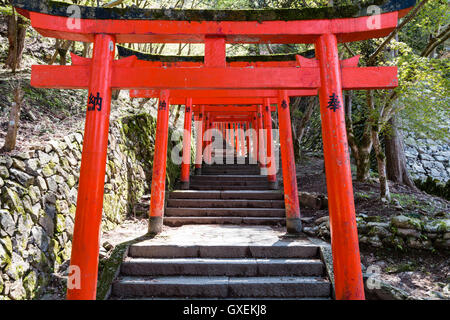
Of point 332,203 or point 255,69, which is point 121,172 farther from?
point 332,203

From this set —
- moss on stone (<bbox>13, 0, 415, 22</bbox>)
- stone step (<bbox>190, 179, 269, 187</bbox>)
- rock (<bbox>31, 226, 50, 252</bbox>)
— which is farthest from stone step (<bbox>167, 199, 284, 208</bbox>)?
moss on stone (<bbox>13, 0, 415, 22</bbox>)

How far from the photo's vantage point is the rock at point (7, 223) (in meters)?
3.77

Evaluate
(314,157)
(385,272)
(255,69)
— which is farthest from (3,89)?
(314,157)

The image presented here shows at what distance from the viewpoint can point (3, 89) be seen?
7156mm

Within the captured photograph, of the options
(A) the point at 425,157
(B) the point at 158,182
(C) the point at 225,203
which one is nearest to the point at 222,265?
(B) the point at 158,182

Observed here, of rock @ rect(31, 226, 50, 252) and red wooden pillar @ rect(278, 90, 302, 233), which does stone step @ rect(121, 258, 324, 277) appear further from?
red wooden pillar @ rect(278, 90, 302, 233)

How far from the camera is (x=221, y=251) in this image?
543 centimetres

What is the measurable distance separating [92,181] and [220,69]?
7.45 ft

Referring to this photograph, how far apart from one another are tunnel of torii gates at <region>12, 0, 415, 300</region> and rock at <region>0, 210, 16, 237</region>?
1108 millimetres

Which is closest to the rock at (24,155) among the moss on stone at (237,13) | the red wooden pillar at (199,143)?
the moss on stone at (237,13)

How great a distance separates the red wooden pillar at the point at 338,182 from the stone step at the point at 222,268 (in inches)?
48.5

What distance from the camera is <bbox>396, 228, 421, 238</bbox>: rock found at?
18.3 feet

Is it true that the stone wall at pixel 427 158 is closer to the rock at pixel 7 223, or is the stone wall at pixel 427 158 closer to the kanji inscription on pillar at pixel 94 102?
the kanji inscription on pillar at pixel 94 102

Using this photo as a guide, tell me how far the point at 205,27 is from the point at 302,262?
163 inches
